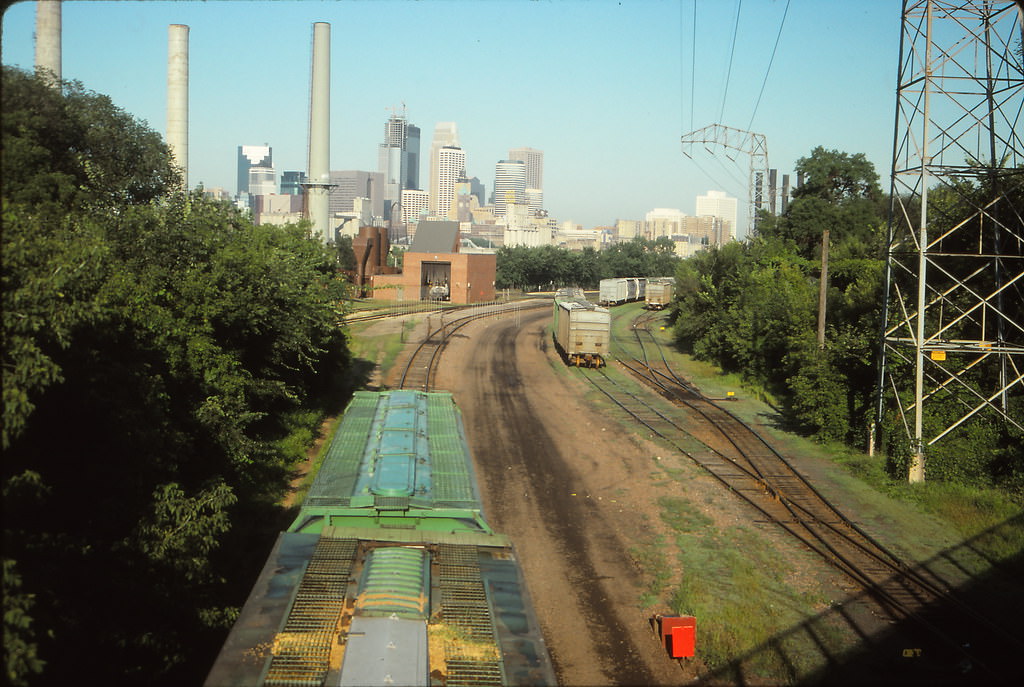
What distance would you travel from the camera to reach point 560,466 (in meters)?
20.2

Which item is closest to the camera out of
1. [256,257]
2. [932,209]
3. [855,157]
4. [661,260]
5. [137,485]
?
[137,485]

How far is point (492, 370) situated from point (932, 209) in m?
17.6

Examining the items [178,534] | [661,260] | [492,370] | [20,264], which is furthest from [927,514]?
[661,260]

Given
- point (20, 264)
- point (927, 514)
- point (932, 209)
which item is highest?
point (932, 209)

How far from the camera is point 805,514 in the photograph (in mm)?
16656

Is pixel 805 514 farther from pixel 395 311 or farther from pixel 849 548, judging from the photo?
pixel 395 311

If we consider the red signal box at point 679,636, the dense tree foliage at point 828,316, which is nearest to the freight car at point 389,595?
the red signal box at point 679,636

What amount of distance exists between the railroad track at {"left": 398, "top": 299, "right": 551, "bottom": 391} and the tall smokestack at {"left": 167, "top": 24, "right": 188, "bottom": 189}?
71.5ft

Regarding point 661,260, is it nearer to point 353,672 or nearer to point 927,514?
point 927,514

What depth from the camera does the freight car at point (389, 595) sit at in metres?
6.18

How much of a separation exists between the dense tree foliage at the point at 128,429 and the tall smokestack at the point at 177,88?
3878 centimetres

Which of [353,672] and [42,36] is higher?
[42,36]

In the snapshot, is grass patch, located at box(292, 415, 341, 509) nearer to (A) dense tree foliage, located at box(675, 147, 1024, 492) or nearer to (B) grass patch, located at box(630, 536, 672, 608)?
(B) grass patch, located at box(630, 536, 672, 608)

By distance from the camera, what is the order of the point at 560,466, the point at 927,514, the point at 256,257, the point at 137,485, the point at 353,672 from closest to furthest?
the point at 353,672
the point at 137,485
the point at 927,514
the point at 256,257
the point at 560,466
